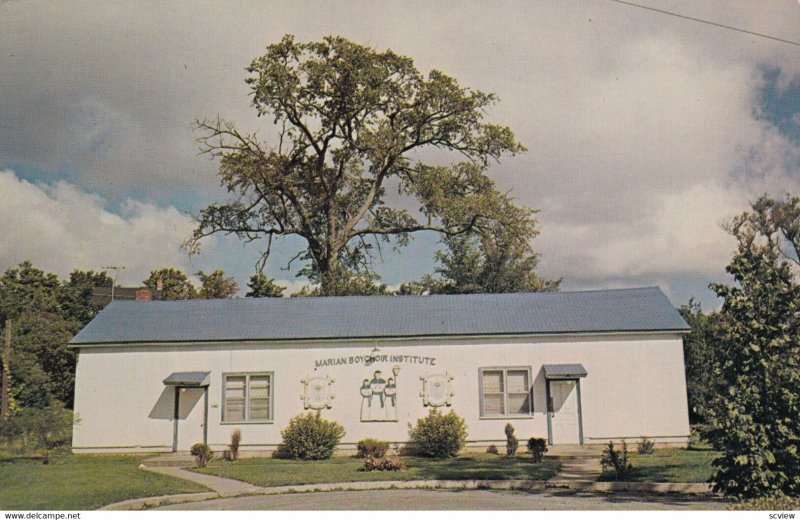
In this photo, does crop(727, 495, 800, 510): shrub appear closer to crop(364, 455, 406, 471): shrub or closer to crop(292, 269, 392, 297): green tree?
crop(364, 455, 406, 471): shrub

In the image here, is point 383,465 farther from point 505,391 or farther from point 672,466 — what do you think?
point 672,466

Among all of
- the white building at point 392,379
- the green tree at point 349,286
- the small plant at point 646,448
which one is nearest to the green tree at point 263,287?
the green tree at point 349,286

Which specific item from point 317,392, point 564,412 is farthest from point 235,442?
point 564,412

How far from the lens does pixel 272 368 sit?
20.6 m

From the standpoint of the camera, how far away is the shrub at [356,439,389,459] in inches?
741

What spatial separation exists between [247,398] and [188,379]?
1578 mm

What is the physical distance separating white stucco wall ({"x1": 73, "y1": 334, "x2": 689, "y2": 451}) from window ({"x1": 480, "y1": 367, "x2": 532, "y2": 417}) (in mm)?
172

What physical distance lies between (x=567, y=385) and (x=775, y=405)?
30.2 feet

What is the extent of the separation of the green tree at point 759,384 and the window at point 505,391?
895cm

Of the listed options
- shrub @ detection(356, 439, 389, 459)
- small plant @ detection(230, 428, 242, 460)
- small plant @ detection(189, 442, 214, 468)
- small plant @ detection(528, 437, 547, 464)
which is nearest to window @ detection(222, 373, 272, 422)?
small plant @ detection(230, 428, 242, 460)

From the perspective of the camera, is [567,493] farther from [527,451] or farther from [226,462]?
[226,462]

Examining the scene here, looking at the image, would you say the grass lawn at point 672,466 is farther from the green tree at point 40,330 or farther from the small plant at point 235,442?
the green tree at point 40,330

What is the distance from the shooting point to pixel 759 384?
1123cm

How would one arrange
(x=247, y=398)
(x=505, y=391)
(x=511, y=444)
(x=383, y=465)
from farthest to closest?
(x=247, y=398)
(x=505, y=391)
(x=511, y=444)
(x=383, y=465)
